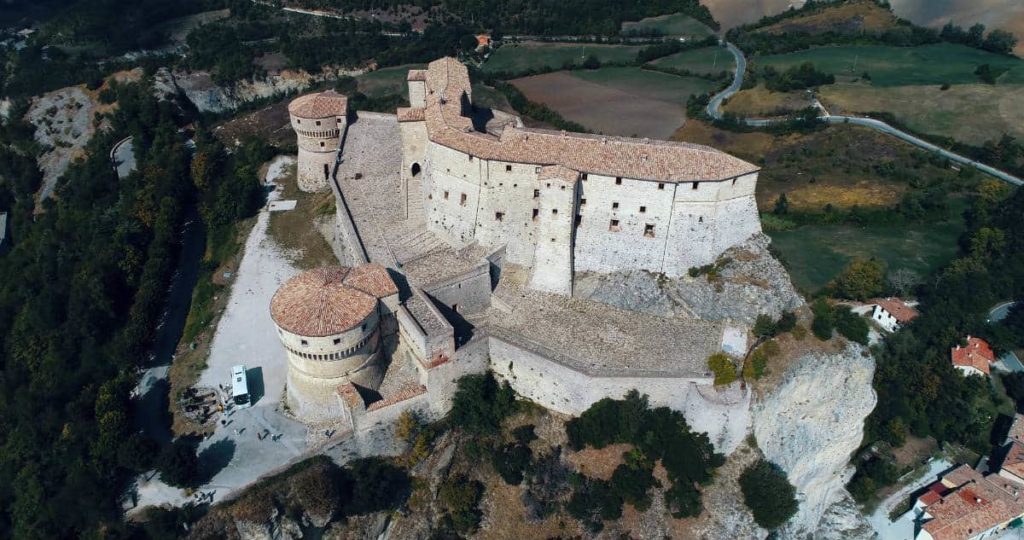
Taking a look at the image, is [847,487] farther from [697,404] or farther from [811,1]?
[811,1]

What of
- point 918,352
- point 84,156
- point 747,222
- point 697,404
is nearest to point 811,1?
point 918,352

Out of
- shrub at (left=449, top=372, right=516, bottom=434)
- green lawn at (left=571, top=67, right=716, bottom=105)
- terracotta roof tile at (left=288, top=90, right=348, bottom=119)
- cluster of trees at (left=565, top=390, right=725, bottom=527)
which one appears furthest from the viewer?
green lawn at (left=571, top=67, right=716, bottom=105)

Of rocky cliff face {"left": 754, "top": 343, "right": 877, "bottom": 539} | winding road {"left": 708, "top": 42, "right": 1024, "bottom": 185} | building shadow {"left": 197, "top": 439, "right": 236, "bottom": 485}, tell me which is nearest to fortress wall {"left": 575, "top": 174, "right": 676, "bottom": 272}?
rocky cliff face {"left": 754, "top": 343, "right": 877, "bottom": 539}

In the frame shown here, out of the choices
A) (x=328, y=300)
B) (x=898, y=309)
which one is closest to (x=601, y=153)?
(x=328, y=300)

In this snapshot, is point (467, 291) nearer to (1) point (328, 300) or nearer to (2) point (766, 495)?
(1) point (328, 300)

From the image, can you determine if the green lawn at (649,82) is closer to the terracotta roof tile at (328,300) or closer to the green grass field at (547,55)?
the green grass field at (547,55)

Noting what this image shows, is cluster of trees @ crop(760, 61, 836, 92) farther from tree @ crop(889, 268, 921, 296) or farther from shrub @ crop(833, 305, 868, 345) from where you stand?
shrub @ crop(833, 305, 868, 345)

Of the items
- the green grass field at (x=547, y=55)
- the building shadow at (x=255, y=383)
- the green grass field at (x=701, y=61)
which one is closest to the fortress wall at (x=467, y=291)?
the building shadow at (x=255, y=383)
